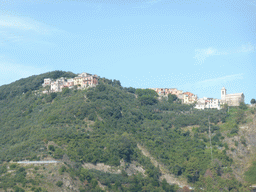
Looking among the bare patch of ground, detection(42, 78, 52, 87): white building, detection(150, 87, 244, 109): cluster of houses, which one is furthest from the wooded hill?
detection(150, 87, 244, 109): cluster of houses

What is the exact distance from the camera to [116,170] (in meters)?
72.3

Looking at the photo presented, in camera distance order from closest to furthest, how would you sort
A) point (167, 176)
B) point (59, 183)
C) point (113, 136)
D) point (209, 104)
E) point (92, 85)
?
1. point (59, 183)
2. point (167, 176)
3. point (113, 136)
4. point (92, 85)
5. point (209, 104)

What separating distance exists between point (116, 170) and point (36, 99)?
135 ft

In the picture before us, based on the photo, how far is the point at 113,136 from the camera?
82.0 meters

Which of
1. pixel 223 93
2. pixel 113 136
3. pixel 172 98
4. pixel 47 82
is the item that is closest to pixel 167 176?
pixel 113 136

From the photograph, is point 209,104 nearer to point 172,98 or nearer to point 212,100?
point 212,100

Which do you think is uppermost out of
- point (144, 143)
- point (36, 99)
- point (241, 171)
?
point (36, 99)

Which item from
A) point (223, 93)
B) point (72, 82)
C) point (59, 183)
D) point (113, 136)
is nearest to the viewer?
point (59, 183)

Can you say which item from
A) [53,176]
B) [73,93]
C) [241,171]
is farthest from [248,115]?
[53,176]

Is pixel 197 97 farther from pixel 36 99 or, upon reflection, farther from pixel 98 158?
pixel 98 158

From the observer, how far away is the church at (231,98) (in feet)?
358

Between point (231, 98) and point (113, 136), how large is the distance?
43.9 meters

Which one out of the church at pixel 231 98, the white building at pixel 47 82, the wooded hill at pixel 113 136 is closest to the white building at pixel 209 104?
the church at pixel 231 98

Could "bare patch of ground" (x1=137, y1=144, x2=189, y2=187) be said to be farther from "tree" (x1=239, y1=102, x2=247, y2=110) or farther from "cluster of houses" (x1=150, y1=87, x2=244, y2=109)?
"cluster of houses" (x1=150, y1=87, x2=244, y2=109)
